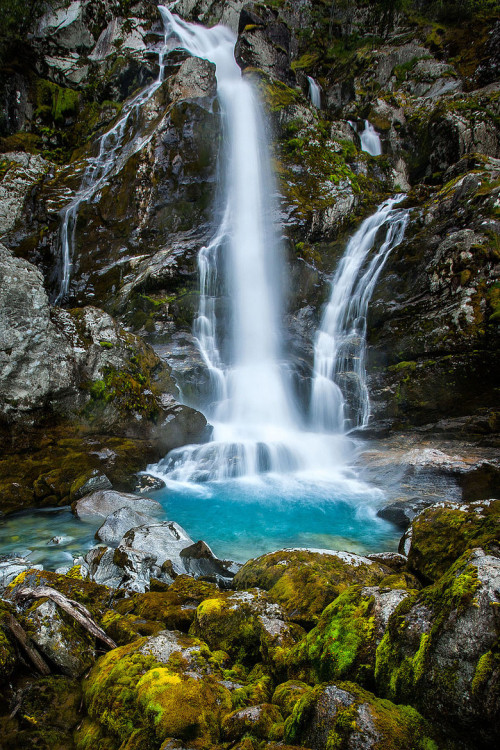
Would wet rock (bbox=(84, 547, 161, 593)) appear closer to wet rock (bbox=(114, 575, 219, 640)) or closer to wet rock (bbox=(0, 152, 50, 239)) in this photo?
wet rock (bbox=(114, 575, 219, 640))

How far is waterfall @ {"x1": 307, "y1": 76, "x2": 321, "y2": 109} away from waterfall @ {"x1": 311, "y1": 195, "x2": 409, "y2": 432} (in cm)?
1679

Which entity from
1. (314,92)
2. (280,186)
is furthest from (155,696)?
(314,92)

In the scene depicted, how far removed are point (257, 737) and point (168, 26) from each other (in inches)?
1714

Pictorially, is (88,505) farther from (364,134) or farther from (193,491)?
(364,134)

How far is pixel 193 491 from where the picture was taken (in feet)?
34.4

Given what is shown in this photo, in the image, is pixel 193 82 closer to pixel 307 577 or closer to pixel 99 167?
pixel 99 167

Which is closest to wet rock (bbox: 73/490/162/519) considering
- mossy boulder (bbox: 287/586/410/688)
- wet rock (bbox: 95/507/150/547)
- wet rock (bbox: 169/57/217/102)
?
wet rock (bbox: 95/507/150/547)

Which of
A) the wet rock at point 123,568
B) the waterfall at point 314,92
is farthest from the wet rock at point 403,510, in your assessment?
the waterfall at point 314,92

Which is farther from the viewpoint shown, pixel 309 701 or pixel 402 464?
pixel 402 464

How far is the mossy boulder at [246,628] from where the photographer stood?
2971 mm

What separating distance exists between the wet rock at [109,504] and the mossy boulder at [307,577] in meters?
4.62

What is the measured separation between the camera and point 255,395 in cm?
1602

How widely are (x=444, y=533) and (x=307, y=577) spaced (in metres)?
1.57

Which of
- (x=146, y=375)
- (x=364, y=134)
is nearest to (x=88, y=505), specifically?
(x=146, y=375)
